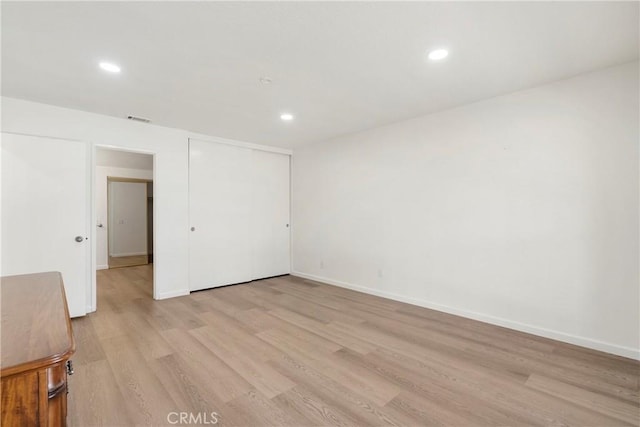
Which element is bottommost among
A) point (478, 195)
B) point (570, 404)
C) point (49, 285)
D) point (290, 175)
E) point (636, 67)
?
point (570, 404)

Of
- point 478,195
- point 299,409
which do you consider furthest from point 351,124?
point 299,409

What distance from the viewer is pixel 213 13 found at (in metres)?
1.85

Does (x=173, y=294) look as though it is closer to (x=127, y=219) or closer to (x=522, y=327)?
(x=127, y=219)

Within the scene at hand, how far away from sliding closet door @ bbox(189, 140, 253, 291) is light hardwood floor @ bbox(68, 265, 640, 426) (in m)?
1.21

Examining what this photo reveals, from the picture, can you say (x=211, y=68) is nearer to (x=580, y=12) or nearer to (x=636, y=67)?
(x=580, y=12)

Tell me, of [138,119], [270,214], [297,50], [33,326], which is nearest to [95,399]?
[33,326]

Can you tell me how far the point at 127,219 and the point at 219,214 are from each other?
4.03 metres

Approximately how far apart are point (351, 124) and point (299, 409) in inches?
140

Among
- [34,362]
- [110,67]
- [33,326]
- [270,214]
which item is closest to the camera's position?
[34,362]

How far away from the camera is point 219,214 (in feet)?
16.1

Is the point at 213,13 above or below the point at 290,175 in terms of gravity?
above

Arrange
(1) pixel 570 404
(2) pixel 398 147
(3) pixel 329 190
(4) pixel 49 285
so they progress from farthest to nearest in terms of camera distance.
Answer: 1. (3) pixel 329 190
2. (2) pixel 398 147
3. (1) pixel 570 404
4. (4) pixel 49 285

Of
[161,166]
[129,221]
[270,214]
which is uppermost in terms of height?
[161,166]

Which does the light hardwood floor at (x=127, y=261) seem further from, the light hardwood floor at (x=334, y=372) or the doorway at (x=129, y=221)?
the light hardwood floor at (x=334, y=372)
